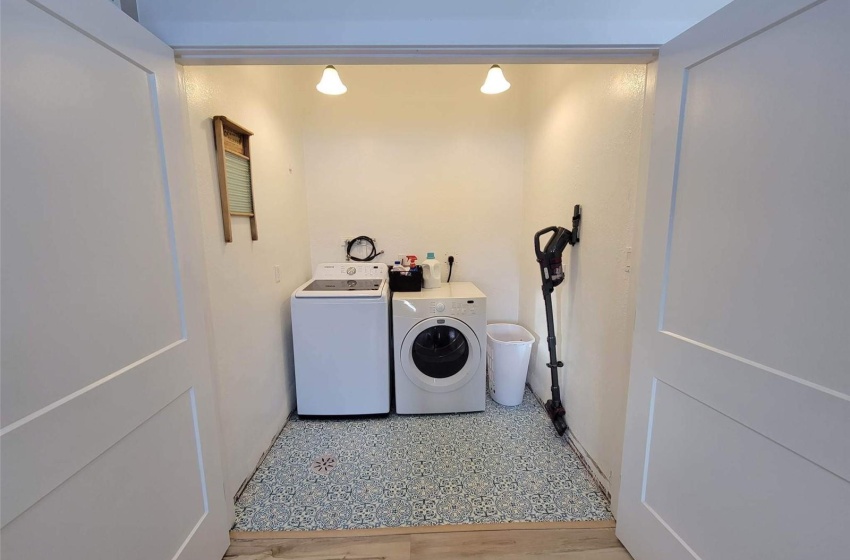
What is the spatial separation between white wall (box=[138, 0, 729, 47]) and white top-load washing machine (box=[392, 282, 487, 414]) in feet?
4.79

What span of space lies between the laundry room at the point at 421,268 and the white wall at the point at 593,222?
0.04 feet

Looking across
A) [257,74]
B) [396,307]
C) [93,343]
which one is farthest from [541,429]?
[257,74]

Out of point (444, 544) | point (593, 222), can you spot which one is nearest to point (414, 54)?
point (593, 222)

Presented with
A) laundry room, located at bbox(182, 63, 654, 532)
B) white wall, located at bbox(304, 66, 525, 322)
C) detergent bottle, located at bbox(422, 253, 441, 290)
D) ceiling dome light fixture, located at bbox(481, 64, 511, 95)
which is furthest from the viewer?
white wall, located at bbox(304, 66, 525, 322)

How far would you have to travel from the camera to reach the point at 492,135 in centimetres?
273

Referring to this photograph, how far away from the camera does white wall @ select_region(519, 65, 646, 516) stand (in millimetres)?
1399

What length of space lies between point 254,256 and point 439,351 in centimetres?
135

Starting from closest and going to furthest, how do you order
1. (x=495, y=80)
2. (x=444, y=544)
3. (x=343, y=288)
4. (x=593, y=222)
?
(x=444, y=544), (x=593, y=222), (x=495, y=80), (x=343, y=288)

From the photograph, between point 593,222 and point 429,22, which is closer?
point 429,22

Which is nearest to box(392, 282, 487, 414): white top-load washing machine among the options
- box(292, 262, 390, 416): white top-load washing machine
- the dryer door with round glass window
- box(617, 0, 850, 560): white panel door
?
the dryer door with round glass window

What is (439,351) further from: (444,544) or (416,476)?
(444,544)

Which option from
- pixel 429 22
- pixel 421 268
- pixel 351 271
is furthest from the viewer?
pixel 351 271

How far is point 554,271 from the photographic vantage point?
1.89 metres

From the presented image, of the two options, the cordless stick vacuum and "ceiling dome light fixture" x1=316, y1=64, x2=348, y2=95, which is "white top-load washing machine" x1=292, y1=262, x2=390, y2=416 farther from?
"ceiling dome light fixture" x1=316, y1=64, x2=348, y2=95
